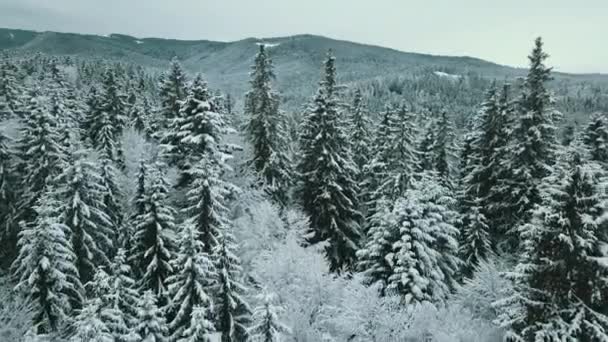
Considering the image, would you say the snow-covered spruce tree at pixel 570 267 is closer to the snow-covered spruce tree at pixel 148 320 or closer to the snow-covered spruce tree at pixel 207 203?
the snow-covered spruce tree at pixel 148 320

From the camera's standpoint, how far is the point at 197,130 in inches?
1024

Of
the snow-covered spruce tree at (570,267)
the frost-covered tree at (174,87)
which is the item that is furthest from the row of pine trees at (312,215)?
the frost-covered tree at (174,87)

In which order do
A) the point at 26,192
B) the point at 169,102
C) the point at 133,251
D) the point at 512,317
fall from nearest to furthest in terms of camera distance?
the point at 512,317 < the point at 133,251 < the point at 26,192 < the point at 169,102

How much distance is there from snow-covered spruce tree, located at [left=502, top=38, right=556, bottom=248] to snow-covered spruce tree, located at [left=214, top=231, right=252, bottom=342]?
15.5 metres

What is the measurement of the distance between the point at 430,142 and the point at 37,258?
1209 inches

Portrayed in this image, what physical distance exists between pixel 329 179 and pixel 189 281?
11946mm

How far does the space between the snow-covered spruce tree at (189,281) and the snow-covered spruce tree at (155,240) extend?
265 centimetres

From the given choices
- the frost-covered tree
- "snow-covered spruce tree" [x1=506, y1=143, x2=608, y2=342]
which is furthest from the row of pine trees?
the frost-covered tree

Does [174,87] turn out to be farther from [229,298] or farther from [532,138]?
[532,138]

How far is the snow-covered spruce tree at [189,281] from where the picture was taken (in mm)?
20078

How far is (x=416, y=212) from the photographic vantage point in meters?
22.3

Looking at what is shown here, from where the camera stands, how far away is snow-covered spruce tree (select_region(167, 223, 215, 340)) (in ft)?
65.9

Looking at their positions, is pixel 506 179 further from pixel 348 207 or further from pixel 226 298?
pixel 226 298

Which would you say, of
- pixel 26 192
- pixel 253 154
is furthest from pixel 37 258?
pixel 253 154
